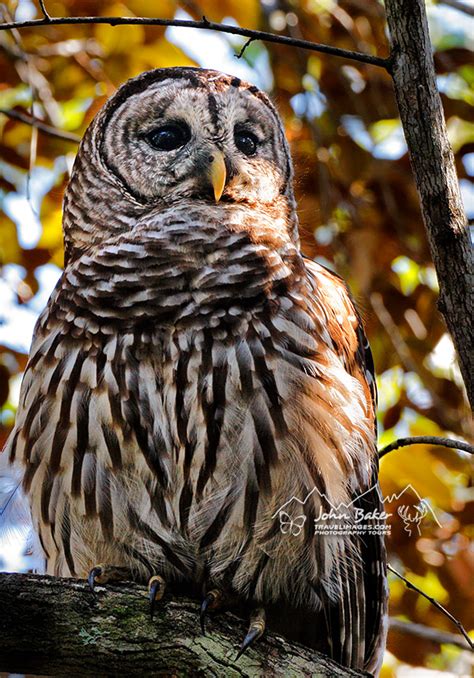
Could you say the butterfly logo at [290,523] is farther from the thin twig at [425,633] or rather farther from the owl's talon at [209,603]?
the thin twig at [425,633]

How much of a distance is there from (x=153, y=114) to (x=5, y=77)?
1.15 m

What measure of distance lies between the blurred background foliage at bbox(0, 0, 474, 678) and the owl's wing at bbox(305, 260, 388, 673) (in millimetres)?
777

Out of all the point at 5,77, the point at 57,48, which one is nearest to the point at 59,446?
the point at 5,77

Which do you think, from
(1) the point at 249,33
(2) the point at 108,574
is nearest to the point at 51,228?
(2) the point at 108,574

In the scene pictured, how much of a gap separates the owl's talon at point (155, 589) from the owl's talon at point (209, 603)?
0.40 ft

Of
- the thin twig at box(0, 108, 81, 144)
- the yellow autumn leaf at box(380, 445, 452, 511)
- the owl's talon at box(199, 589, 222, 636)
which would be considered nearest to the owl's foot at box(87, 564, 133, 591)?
the owl's talon at box(199, 589, 222, 636)

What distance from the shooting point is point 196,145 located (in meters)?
3.57

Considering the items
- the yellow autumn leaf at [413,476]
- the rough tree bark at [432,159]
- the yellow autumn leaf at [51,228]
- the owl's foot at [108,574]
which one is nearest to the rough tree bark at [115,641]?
the owl's foot at [108,574]

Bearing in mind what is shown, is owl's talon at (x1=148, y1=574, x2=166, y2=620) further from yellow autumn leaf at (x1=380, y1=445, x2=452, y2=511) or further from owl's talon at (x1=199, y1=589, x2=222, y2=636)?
yellow autumn leaf at (x1=380, y1=445, x2=452, y2=511)

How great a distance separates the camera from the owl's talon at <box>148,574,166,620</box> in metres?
2.78

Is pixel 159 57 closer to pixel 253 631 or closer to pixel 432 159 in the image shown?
pixel 432 159

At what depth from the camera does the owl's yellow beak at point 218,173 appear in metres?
3.38

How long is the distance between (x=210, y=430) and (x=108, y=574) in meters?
0.52

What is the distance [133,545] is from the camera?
3047 millimetres
